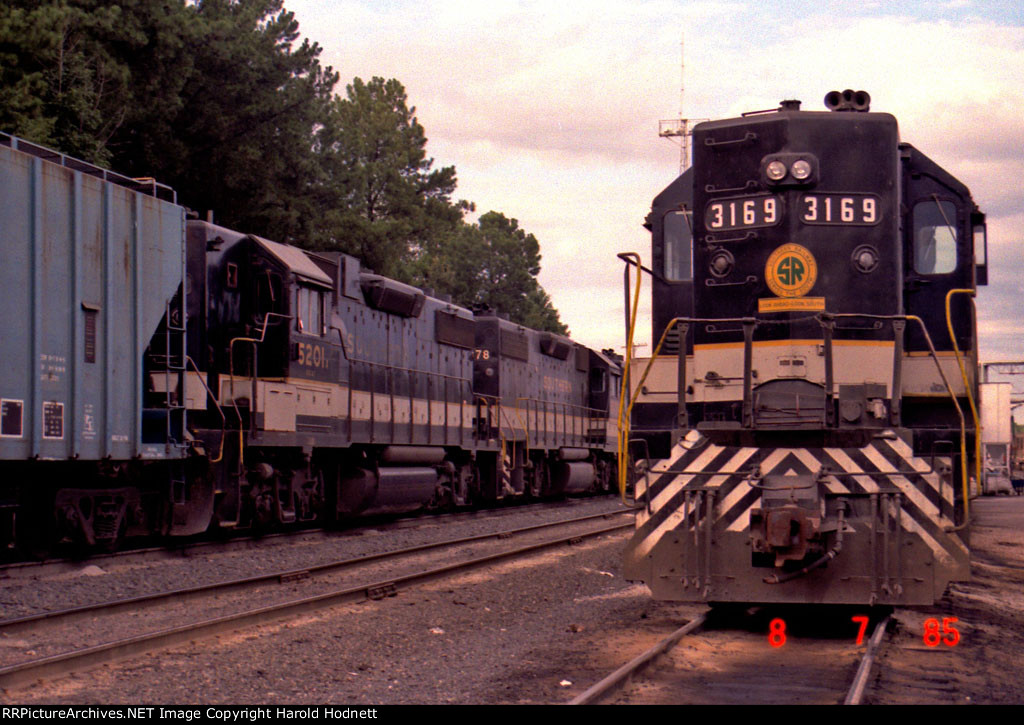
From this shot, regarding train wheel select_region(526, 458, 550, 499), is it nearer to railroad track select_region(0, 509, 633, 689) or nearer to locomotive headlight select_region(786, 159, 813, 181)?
railroad track select_region(0, 509, 633, 689)

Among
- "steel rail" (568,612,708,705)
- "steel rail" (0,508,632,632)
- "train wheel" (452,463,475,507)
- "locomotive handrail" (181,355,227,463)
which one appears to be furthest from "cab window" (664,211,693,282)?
"train wheel" (452,463,475,507)

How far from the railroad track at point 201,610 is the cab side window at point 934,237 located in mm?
5476

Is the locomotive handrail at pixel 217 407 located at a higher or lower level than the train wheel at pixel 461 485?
higher

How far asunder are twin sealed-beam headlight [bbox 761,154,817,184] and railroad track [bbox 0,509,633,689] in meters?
5.00

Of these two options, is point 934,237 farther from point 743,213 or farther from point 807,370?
point 807,370

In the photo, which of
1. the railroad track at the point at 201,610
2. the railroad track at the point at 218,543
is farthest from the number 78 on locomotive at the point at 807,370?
the railroad track at the point at 218,543

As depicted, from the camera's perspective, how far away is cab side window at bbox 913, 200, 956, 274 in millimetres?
8953

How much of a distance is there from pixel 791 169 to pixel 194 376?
7895mm

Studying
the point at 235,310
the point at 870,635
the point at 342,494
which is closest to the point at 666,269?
the point at 870,635

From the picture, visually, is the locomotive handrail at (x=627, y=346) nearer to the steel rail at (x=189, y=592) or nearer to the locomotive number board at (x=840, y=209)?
the locomotive number board at (x=840, y=209)

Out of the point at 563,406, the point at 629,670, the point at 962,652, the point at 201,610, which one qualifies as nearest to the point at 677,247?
the point at 962,652

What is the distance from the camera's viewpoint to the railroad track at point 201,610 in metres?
6.90

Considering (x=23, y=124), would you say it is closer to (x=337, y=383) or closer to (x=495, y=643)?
(x=337, y=383)

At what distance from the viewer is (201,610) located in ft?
29.8
